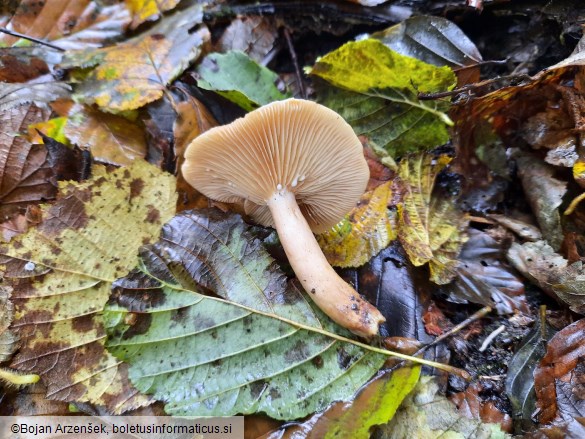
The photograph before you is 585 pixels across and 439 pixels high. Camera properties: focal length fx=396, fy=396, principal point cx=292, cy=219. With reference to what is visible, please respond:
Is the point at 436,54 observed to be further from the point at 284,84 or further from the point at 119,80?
the point at 119,80

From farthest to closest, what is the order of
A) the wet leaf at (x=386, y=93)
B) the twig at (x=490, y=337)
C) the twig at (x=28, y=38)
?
the twig at (x=28, y=38) < the wet leaf at (x=386, y=93) < the twig at (x=490, y=337)

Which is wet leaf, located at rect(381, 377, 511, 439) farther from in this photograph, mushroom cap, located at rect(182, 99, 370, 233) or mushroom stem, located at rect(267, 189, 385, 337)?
mushroom cap, located at rect(182, 99, 370, 233)

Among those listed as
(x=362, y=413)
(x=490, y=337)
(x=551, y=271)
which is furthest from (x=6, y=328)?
(x=551, y=271)

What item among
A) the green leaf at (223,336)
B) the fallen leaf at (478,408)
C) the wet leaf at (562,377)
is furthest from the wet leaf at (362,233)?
the wet leaf at (562,377)

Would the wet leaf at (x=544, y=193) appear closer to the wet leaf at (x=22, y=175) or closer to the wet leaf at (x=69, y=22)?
the wet leaf at (x=22, y=175)

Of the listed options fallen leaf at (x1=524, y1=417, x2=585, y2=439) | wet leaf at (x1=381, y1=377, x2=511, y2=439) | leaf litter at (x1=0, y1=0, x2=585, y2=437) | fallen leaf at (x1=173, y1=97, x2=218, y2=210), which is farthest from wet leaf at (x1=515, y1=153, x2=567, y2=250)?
fallen leaf at (x1=173, y1=97, x2=218, y2=210)

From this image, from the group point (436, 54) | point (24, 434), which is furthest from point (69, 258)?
point (436, 54)
